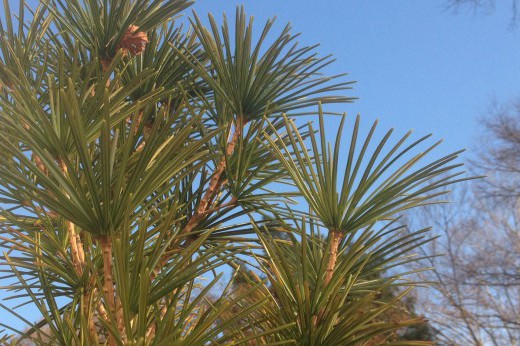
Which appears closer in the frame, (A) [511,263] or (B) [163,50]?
(B) [163,50]

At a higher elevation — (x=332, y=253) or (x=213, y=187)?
(x=213, y=187)

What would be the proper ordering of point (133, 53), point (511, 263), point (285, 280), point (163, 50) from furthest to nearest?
point (511, 263) → point (163, 50) → point (133, 53) → point (285, 280)

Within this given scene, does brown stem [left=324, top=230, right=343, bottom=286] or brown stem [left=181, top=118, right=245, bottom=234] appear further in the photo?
brown stem [left=181, top=118, right=245, bottom=234]

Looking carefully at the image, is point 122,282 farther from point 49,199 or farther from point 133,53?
point 133,53

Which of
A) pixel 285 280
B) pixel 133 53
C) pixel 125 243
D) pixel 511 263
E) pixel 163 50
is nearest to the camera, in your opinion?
pixel 125 243

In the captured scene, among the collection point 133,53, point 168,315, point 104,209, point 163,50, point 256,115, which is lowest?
point 168,315

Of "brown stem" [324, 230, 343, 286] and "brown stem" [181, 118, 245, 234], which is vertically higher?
"brown stem" [181, 118, 245, 234]

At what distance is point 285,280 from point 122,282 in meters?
0.25

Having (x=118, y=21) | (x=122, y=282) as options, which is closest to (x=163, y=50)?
(x=118, y=21)

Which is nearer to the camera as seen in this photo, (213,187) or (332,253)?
(332,253)

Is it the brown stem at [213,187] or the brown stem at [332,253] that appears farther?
the brown stem at [213,187]

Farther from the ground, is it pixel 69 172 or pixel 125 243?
pixel 69 172

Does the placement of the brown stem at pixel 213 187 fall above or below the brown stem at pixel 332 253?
above

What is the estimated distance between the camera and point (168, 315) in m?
0.55
